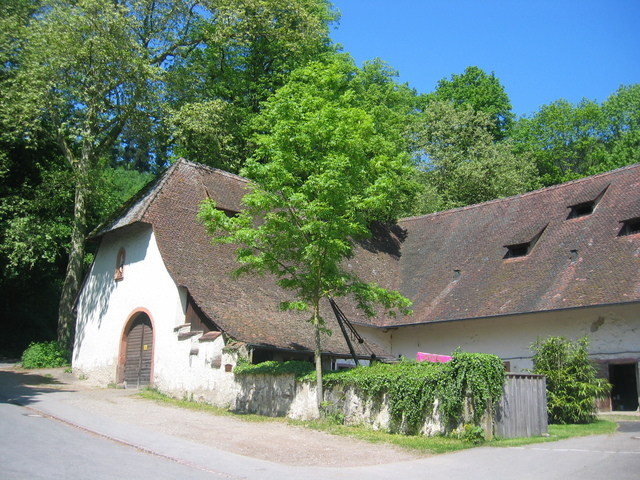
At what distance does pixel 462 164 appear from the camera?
39.5 metres

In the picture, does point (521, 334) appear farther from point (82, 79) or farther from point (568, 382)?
point (82, 79)

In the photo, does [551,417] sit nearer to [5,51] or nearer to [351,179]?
[351,179]

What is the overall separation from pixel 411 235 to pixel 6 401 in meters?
19.9

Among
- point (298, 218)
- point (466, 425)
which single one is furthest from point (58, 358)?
point (466, 425)

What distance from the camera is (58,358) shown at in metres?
26.8

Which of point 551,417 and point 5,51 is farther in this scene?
point 5,51

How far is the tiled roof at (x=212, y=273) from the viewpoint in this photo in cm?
2058

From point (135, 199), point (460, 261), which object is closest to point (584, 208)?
point (460, 261)

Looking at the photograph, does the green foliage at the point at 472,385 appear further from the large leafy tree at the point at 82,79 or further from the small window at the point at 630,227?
the large leafy tree at the point at 82,79

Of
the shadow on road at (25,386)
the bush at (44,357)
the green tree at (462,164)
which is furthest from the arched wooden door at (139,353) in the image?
the green tree at (462,164)

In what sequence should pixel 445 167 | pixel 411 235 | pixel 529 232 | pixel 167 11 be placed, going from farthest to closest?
1. pixel 445 167
2. pixel 411 235
3. pixel 167 11
4. pixel 529 232

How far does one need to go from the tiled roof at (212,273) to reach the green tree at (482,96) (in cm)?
3004

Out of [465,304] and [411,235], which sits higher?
[411,235]

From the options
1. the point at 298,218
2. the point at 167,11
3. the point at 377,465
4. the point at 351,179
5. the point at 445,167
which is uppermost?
the point at 167,11
